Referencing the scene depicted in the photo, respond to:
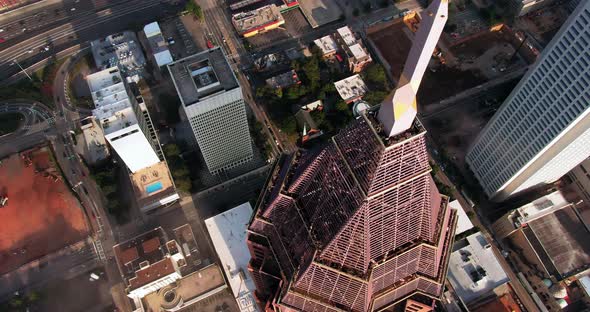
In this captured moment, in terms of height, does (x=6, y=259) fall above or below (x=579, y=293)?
above

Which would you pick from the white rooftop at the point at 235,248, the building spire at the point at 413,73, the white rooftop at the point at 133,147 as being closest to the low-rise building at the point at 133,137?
the white rooftop at the point at 133,147

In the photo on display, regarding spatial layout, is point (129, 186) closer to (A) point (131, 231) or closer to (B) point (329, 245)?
(A) point (131, 231)

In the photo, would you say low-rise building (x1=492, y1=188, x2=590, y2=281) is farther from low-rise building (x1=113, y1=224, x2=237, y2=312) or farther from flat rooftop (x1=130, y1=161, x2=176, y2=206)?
flat rooftop (x1=130, y1=161, x2=176, y2=206)

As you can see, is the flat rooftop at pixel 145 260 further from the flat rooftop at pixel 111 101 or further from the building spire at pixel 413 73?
the building spire at pixel 413 73

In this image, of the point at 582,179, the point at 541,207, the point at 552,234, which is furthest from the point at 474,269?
the point at 582,179

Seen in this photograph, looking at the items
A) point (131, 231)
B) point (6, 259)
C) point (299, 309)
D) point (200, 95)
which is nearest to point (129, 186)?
point (131, 231)

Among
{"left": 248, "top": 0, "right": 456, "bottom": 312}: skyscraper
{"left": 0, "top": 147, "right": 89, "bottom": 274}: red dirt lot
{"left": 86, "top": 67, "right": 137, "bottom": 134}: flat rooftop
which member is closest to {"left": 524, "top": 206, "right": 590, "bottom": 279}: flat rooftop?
{"left": 248, "top": 0, "right": 456, "bottom": 312}: skyscraper
